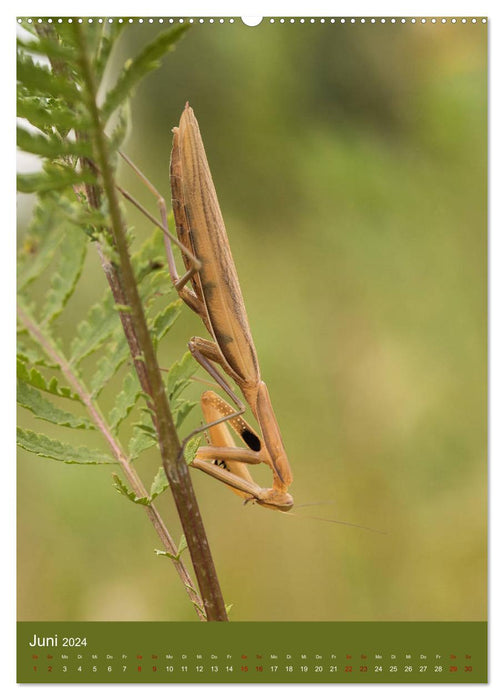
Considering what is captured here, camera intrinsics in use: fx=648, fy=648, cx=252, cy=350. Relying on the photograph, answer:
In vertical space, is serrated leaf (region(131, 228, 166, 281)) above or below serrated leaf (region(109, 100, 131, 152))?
below

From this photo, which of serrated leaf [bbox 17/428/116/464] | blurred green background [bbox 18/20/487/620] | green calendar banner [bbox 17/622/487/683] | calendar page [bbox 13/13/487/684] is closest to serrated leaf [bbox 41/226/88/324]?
calendar page [bbox 13/13/487/684]

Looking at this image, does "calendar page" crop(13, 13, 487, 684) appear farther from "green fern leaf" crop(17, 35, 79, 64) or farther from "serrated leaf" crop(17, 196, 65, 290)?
"green fern leaf" crop(17, 35, 79, 64)

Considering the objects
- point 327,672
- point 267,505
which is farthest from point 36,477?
point 327,672

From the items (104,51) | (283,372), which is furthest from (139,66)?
(283,372)

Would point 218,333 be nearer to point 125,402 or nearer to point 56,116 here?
point 125,402

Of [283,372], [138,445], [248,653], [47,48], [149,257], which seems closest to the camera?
[47,48]

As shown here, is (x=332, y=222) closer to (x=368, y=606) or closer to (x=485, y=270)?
(x=485, y=270)
